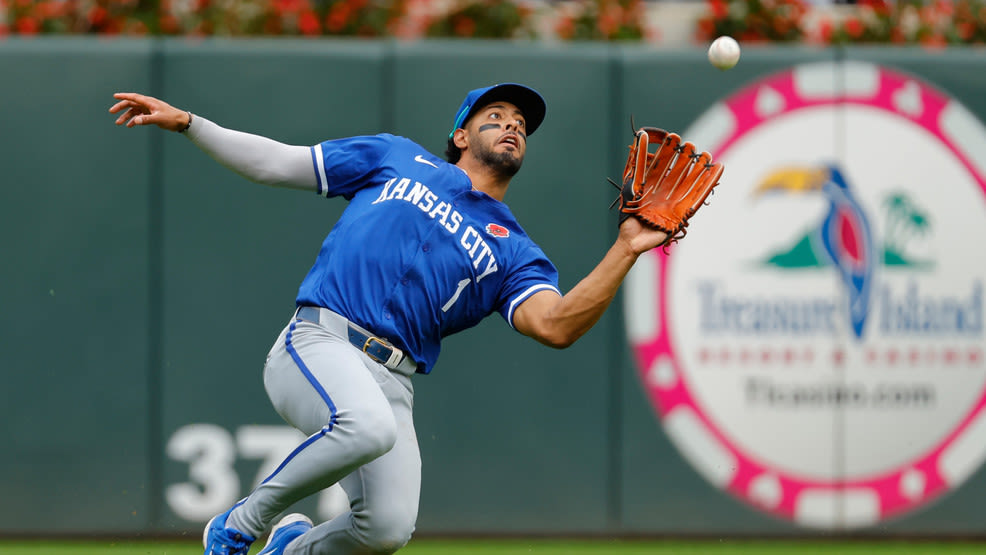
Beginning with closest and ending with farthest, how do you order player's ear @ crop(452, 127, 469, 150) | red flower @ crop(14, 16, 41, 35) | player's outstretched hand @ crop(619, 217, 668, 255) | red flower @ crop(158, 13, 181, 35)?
player's outstretched hand @ crop(619, 217, 668, 255) < player's ear @ crop(452, 127, 469, 150) < red flower @ crop(14, 16, 41, 35) < red flower @ crop(158, 13, 181, 35)

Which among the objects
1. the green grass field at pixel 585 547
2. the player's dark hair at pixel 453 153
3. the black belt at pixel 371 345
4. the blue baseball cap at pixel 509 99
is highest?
the blue baseball cap at pixel 509 99

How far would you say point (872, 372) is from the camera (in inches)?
251

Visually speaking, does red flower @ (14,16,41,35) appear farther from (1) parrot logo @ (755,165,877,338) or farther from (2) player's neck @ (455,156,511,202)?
(1) parrot logo @ (755,165,877,338)

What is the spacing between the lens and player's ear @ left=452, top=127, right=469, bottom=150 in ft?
14.3

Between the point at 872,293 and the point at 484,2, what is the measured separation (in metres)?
2.81

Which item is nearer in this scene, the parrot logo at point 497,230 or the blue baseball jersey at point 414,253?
the blue baseball jersey at point 414,253

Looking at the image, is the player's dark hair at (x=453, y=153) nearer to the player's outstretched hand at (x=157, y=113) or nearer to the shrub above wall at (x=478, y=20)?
the player's outstretched hand at (x=157, y=113)

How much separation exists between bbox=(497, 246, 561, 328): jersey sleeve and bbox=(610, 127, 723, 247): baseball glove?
0.41 metres

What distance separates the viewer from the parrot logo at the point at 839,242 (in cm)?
635

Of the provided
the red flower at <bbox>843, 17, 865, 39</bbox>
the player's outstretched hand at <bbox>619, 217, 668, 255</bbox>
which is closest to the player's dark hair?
the player's outstretched hand at <bbox>619, 217, 668, 255</bbox>

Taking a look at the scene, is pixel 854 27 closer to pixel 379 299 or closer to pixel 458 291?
pixel 458 291

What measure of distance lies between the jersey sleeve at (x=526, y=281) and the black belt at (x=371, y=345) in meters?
0.39

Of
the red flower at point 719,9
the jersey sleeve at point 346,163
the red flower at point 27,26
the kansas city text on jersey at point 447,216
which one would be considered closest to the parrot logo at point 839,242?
the red flower at point 719,9

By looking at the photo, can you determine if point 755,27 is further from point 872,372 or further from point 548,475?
point 548,475
